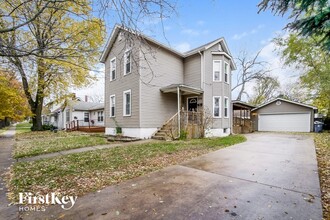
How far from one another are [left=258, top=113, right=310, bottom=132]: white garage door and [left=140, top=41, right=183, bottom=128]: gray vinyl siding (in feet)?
45.2

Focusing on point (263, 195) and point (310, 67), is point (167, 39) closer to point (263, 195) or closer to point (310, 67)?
point (263, 195)

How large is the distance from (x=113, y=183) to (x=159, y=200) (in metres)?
1.35

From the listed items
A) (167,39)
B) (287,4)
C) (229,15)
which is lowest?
(167,39)

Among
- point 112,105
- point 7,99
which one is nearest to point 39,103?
point 7,99

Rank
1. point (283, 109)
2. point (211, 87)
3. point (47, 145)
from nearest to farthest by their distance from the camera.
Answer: point (47, 145) → point (211, 87) → point (283, 109)

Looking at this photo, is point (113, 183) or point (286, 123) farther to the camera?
point (286, 123)

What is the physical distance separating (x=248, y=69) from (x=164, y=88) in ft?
70.1

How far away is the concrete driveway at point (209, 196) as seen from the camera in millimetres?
2801

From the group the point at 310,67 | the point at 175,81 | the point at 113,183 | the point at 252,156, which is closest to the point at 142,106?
the point at 175,81

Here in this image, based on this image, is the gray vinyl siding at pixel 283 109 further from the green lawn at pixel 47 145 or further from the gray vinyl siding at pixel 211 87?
the green lawn at pixel 47 145

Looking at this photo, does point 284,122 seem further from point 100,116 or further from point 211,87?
point 100,116

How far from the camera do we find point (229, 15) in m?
4.60

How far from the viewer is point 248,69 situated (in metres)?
29.2

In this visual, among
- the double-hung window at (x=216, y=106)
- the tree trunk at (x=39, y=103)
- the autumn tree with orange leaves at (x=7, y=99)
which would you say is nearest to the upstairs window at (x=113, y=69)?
the autumn tree with orange leaves at (x=7, y=99)
